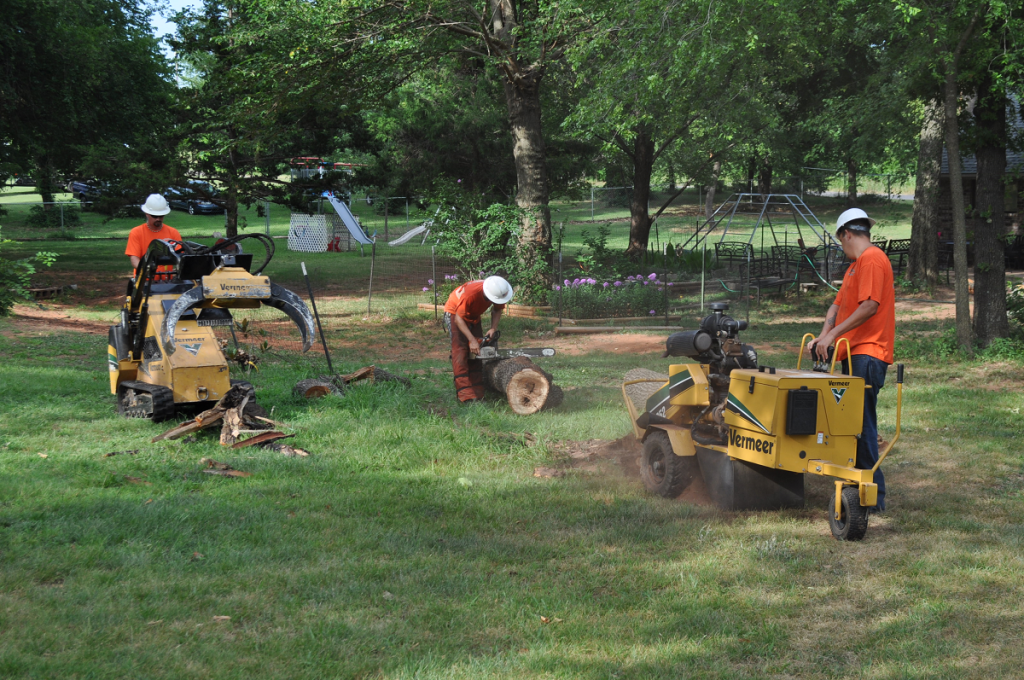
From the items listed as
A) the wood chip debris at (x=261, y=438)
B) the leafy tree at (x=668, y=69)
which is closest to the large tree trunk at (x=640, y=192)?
the leafy tree at (x=668, y=69)

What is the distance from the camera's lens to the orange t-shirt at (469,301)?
30.2 feet

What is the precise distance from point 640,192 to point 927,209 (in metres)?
7.49

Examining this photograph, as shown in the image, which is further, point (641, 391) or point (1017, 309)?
point (1017, 309)

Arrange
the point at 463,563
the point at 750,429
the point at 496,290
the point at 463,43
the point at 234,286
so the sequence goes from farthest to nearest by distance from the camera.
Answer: the point at 463,43 < the point at 496,290 < the point at 234,286 < the point at 750,429 < the point at 463,563

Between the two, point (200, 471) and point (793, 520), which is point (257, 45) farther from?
point (793, 520)

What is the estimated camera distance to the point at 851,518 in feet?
17.4

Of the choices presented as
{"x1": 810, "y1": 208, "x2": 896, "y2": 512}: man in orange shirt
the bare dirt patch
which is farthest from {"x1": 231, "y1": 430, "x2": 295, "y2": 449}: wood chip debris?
the bare dirt patch

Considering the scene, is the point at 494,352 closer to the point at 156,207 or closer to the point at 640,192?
the point at 156,207

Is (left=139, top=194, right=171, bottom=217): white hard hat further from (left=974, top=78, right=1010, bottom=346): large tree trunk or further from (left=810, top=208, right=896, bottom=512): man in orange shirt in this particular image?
(left=974, top=78, right=1010, bottom=346): large tree trunk

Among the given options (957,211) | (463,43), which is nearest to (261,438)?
(957,211)

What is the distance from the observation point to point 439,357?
43.8 feet

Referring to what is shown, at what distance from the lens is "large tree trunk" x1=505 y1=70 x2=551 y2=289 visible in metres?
17.3

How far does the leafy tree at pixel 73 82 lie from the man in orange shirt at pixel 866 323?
1702 cm

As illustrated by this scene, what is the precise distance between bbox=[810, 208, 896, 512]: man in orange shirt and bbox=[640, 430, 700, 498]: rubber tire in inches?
45.6
